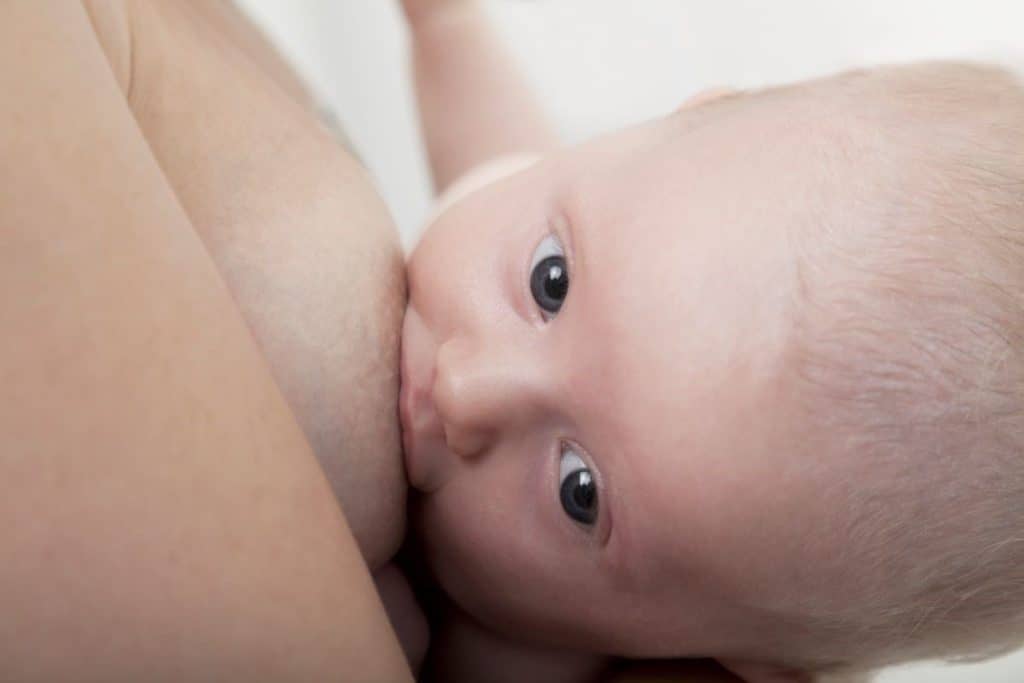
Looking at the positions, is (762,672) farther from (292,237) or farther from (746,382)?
(292,237)

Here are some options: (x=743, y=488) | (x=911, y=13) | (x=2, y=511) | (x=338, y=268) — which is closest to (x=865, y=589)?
(x=743, y=488)

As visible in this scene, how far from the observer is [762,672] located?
0.84m

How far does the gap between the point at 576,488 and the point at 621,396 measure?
0.29ft

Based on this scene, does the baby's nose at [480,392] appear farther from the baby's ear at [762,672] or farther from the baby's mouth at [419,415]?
the baby's ear at [762,672]

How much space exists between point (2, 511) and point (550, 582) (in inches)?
16.6

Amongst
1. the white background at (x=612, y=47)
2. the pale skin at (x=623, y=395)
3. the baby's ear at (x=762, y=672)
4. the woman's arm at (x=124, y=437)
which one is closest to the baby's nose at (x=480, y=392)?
the pale skin at (x=623, y=395)

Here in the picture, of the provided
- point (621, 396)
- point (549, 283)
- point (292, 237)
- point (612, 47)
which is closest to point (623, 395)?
point (621, 396)

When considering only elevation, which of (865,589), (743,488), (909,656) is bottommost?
(909,656)

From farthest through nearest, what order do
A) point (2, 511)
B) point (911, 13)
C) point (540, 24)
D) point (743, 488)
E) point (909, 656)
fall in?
point (540, 24) < point (911, 13) < point (909, 656) < point (743, 488) < point (2, 511)

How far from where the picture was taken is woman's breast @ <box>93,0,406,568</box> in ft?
2.10

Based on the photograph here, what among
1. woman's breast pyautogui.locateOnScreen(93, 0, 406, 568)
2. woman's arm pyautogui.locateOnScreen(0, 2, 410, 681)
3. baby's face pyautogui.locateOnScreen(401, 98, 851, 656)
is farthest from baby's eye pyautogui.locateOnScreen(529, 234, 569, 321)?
woman's arm pyautogui.locateOnScreen(0, 2, 410, 681)

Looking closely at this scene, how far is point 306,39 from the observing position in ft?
5.31

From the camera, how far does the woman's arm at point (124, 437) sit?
435 mm

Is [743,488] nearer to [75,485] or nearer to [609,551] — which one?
[609,551]
